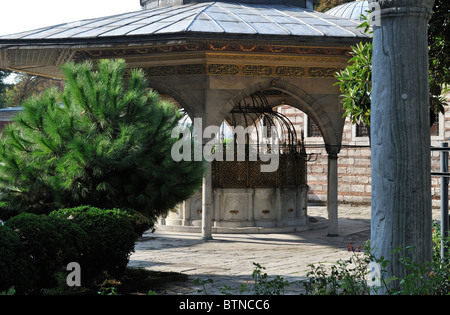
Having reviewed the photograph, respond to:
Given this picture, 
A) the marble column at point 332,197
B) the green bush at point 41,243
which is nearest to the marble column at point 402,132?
the green bush at point 41,243

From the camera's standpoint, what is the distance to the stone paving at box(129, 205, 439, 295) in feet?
28.1

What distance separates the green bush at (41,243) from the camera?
6.34 meters

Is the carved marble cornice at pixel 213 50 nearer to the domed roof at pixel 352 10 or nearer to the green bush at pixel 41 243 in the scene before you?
the green bush at pixel 41 243

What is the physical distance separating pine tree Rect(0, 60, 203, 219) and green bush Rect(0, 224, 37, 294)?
178cm

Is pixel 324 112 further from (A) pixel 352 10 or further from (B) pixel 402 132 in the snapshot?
(A) pixel 352 10

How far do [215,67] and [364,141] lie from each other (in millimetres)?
9309

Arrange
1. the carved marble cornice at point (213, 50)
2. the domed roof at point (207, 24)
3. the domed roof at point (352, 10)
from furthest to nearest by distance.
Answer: the domed roof at point (352, 10) → the carved marble cornice at point (213, 50) → the domed roof at point (207, 24)

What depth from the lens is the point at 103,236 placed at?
7176 millimetres

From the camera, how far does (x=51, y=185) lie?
7.88 metres

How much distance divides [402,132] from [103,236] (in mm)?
3864

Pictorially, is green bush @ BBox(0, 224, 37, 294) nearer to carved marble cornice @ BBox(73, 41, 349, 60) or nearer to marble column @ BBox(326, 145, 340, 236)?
carved marble cornice @ BBox(73, 41, 349, 60)

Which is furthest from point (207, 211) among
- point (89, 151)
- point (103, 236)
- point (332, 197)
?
point (103, 236)

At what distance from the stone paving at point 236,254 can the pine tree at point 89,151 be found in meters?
1.36
